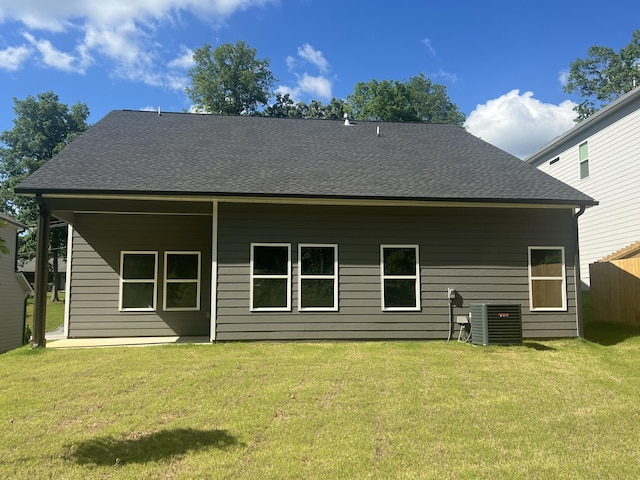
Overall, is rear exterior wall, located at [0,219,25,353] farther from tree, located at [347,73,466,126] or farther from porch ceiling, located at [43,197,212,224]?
tree, located at [347,73,466,126]

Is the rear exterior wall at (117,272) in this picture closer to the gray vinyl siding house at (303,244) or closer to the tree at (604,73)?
the gray vinyl siding house at (303,244)

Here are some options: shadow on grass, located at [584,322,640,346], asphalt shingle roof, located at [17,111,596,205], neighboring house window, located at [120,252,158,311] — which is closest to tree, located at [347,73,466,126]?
asphalt shingle roof, located at [17,111,596,205]

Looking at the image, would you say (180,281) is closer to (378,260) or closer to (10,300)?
(378,260)

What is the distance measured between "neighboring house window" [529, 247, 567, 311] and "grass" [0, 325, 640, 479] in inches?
66.8

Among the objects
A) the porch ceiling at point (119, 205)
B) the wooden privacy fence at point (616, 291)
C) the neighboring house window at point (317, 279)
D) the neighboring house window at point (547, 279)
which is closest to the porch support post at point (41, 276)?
the porch ceiling at point (119, 205)

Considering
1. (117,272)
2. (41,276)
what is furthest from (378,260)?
(41,276)

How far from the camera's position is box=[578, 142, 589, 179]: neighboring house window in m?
15.7

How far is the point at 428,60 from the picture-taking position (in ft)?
66.6

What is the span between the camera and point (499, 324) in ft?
29.2

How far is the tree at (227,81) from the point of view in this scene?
30.9 metres

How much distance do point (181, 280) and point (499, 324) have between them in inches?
288

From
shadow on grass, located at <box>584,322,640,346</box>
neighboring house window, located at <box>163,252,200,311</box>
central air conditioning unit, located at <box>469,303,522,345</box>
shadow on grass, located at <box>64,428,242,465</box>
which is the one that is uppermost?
neighboring house window, located at <box>163,252,200,311</box>

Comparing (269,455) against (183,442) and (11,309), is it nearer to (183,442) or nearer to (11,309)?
(183,442)

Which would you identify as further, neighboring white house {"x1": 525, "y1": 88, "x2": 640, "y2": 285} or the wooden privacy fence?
neighboring white house {"x1": 525, "y1": 88, "x2": 640, "y2": 285}
